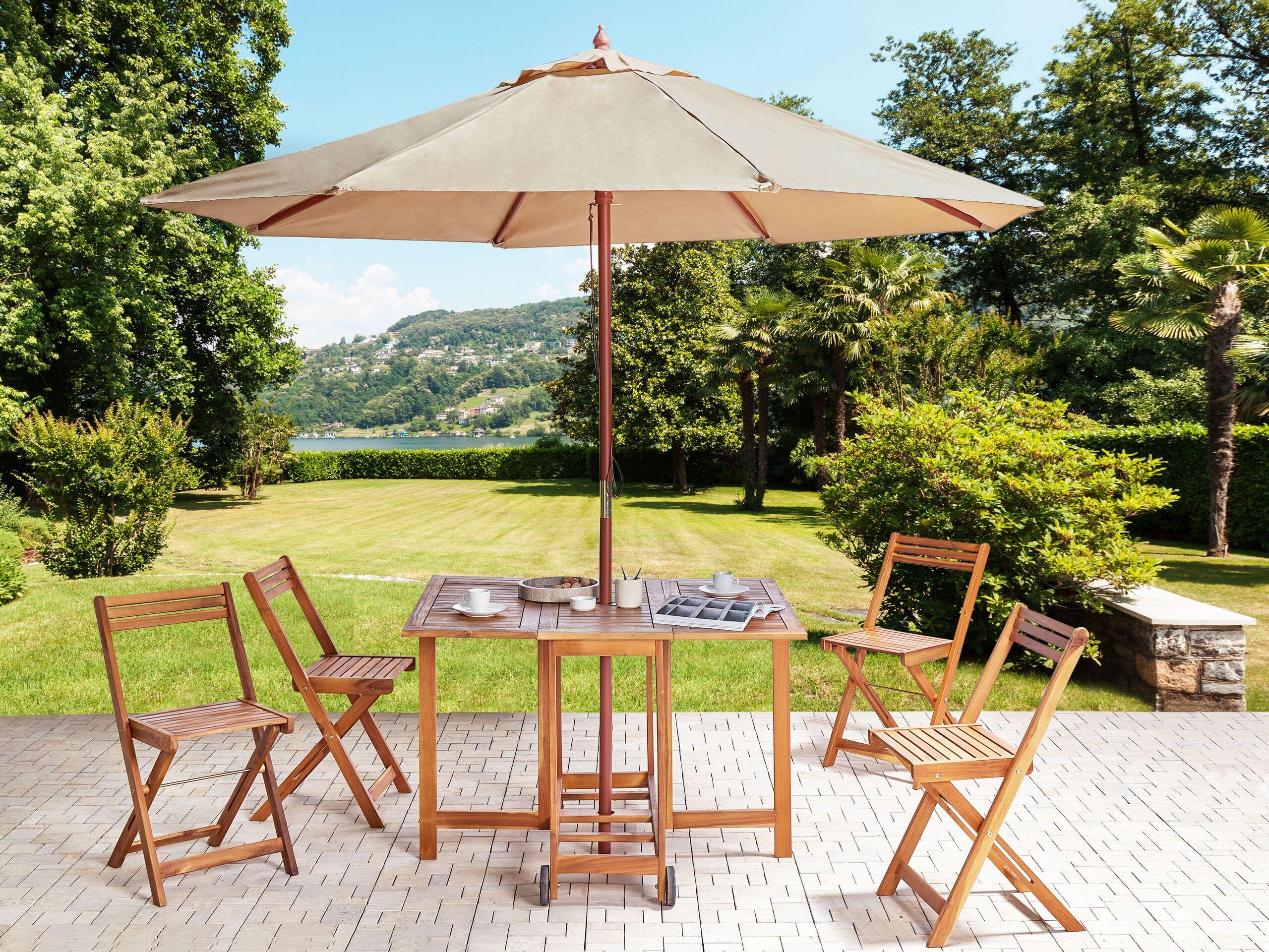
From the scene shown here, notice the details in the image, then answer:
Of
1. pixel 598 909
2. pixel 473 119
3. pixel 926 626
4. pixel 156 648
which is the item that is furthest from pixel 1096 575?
pixel 156 648

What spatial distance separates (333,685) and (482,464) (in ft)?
90.3

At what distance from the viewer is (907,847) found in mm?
3002

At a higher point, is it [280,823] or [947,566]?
[947,566]

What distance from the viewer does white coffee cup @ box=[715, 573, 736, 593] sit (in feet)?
11.5

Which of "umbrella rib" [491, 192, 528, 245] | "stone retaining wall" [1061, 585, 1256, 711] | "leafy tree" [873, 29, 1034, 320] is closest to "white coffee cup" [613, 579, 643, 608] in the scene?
"umbrella rib" [491, 192, 528, 245]

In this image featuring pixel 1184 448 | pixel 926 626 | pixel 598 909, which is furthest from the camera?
pixel 1184 448

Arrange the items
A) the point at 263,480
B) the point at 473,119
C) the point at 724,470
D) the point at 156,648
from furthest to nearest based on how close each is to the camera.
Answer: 1. the point at 724,470
2. the point at 263,480
3. the point at 156,648
4. the point at 473,119

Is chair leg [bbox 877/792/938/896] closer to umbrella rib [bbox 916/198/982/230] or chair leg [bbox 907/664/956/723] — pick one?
chair leg [bbox 907/664/956/723]

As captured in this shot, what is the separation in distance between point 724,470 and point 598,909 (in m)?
25.7

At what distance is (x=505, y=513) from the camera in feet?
71.9

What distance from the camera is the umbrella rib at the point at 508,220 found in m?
4.19

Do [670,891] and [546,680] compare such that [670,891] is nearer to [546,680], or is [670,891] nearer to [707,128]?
[546,680]

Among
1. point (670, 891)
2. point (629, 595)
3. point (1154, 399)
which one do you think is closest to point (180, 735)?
point (629, 595)

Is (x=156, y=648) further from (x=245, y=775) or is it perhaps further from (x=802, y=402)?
(x=802, y=402)
